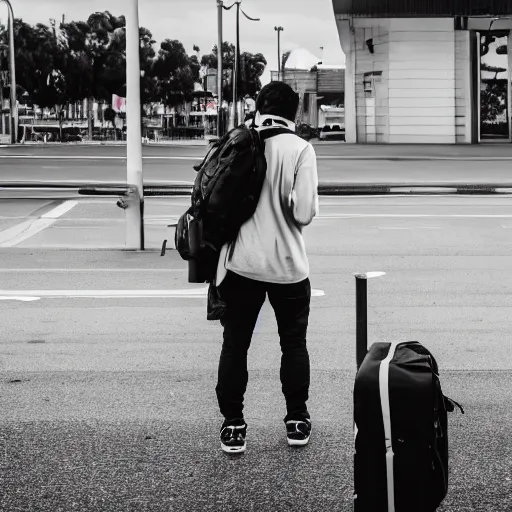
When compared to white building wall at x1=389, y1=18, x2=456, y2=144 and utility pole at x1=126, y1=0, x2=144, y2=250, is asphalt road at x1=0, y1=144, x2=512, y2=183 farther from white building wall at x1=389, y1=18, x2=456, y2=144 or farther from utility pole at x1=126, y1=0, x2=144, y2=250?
utility pole at x1=126, y1=0, x2=144, y2=250

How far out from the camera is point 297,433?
471cm

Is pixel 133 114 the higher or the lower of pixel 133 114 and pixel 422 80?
the lower

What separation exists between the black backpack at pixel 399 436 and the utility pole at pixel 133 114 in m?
8.21

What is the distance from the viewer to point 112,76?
223 ft

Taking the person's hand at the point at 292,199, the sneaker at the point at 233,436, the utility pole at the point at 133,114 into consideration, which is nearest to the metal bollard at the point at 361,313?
the person's hand at the point at 292,199

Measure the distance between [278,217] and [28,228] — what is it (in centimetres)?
1032

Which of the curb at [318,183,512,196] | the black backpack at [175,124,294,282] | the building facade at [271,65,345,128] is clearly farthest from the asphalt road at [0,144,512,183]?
the building facade at [271,65,345,128]

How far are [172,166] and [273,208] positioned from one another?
76.6 feet

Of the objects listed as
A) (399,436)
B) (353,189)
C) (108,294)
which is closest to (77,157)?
(353,189)

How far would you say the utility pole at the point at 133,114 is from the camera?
36.8 ft

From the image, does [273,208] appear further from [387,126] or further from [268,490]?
[387,126]

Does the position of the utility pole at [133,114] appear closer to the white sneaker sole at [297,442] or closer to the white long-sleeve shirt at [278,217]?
the white long-sleeve shirt at [278,217]

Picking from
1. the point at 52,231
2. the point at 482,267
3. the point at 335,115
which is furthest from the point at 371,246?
the point at 335,115

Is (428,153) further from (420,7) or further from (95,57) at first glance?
(95,57)
